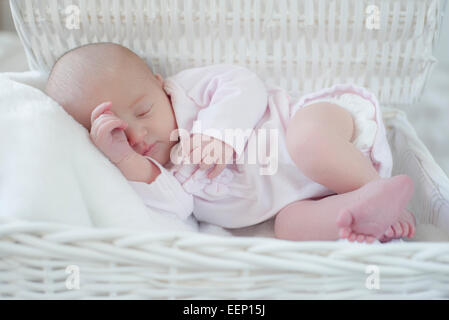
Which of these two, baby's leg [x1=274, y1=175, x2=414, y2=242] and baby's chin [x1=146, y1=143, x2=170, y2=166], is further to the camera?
baby's chin [x1=146, y1=143, x2=170, y2=166]

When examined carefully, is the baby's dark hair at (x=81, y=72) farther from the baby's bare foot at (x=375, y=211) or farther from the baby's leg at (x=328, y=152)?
the baby's bare foot at (x=375, y=211)

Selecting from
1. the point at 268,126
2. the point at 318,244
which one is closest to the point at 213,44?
the point at 268,126

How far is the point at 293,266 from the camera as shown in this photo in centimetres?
47

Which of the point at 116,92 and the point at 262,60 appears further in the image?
the point at 262,60

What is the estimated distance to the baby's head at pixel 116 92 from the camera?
27.6 inches

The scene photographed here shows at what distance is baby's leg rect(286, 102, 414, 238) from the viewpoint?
0.54 metres

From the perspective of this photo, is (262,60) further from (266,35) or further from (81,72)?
(81,72)

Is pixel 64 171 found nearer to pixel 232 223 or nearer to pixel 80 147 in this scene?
pixel 80 147

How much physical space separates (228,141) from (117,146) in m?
0.17

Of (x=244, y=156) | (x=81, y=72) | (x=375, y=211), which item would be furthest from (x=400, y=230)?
(x=81, y=72)

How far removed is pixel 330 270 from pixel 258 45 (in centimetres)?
51

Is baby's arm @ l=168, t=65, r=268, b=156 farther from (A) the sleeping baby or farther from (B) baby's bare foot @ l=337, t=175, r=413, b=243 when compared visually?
(B) baby's bare foot @ l=337, t=175, r=413, b=243

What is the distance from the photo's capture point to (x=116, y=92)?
2.33ft

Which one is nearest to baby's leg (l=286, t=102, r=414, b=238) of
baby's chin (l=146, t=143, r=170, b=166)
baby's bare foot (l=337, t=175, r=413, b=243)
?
baby's bare foot (l=337, t=175, r=413, b=243)
